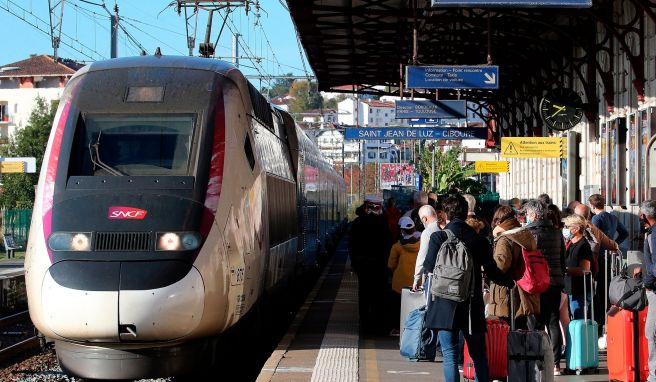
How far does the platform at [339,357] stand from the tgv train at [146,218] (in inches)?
29.5

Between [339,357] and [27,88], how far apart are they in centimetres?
8958

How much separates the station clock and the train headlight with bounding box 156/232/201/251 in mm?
14707

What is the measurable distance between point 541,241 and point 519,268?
3.76 feet

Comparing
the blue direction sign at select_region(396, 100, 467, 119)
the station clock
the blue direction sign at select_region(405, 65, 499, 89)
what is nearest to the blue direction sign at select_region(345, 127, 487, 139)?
the blue direction sign at select_region(396, 100, 467, 119)

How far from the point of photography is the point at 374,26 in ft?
94.9

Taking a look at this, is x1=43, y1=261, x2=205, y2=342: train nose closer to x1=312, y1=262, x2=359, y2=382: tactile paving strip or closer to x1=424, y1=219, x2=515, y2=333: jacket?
x1=312, y1=262, x2=359, y2=382: tactile paving strip

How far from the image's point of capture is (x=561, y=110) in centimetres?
2355

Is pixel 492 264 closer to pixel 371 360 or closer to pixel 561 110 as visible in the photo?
pixel 371 360

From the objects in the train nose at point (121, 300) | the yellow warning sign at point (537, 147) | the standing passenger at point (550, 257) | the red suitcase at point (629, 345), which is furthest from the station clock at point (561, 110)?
the train nose at point (121, 300)

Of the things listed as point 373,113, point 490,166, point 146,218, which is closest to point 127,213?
point 146,218

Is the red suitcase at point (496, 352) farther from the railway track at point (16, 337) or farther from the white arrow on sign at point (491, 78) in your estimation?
the white arrow on sign at point (491, 78)

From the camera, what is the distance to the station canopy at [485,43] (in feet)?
75.6

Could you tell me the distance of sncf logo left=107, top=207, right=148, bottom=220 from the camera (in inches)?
396

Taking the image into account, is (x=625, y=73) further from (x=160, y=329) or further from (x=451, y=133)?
(x=160, y=329)
